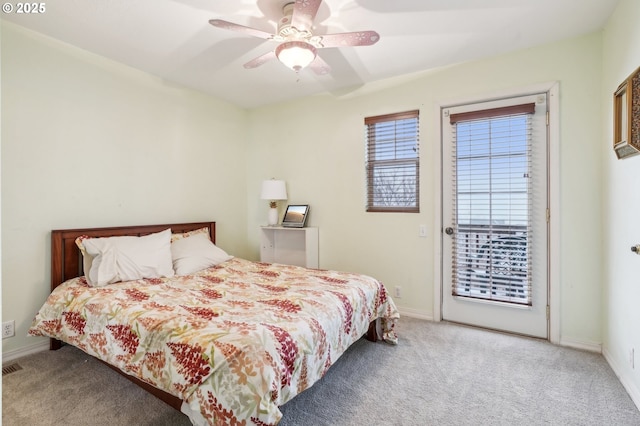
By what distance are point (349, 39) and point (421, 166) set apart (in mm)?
1574

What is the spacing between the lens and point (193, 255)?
325cm

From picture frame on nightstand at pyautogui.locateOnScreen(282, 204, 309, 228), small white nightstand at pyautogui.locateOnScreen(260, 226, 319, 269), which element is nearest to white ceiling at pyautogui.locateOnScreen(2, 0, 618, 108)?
picture frame on nightstand at pyautogui.locateOnScreen(282, 204, 309, 228)

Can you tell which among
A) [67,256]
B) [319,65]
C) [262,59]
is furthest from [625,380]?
[67,256]

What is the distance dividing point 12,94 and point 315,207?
284 centimetres

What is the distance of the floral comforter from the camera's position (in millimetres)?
1657

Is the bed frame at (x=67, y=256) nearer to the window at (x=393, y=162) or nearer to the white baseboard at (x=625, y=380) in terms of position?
the window at (x=393, y=162)

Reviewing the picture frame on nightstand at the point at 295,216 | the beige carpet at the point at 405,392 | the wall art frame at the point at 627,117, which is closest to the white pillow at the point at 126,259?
the beige carpet at the point at 405,392

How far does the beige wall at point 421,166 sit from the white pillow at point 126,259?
5.60 ft

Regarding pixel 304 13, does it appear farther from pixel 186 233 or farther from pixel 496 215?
pixel 186 233

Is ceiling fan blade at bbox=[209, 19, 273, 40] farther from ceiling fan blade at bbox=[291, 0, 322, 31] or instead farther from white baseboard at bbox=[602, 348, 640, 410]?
white baseboard at bbox=[602, 348, 640, 410]

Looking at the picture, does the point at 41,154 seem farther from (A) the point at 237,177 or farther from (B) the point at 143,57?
(A) the point at 237,177

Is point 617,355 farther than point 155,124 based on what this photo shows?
No

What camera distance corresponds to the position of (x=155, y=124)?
356 cm

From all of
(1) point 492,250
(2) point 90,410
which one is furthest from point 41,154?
(1) point 492,250
